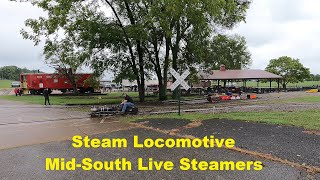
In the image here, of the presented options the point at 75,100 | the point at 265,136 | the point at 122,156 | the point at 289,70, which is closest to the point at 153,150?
the point at 122,156

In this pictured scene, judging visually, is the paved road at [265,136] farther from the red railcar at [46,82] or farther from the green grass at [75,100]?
the red railcar at [46,82]

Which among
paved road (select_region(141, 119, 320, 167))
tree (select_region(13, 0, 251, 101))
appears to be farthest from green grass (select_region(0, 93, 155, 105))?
paved road (select_region(141, 119, 320, 167))

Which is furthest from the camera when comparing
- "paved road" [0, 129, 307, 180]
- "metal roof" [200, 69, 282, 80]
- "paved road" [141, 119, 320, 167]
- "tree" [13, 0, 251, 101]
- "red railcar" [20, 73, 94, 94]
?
"red railcar" [20, 73, 94, 94]

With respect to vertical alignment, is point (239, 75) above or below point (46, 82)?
above

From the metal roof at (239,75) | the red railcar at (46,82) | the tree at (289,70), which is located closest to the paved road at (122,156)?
the metal roof at (239,75)

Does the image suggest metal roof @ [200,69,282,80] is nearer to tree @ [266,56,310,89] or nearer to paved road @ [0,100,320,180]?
tree @ [266,56,310,89]

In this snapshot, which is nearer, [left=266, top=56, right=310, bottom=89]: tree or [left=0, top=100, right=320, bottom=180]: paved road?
[left=0, top=100, right=320, bottom=180]: paved road

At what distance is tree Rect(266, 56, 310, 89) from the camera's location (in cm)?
6644

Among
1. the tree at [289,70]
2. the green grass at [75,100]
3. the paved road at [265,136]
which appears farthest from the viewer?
the tree at [289,70]

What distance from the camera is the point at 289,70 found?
6719 cm

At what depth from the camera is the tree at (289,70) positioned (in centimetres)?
6644

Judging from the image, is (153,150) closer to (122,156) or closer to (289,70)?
(122,156)

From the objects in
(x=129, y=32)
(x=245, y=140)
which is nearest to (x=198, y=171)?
(x=245, y=140)

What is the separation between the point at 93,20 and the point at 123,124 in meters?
15.2
